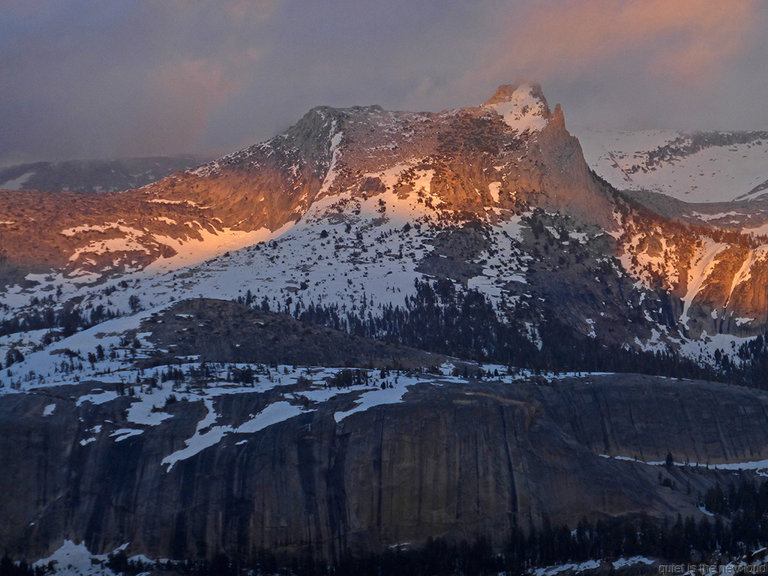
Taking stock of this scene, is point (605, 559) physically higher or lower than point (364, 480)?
lower

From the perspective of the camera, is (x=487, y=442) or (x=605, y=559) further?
(x=487, y=442)

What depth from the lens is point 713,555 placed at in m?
186

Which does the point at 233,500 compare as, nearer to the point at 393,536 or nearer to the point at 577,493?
the point at 393,536

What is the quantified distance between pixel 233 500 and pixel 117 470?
548 inches

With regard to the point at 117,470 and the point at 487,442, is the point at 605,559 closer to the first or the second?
the point at 487,442

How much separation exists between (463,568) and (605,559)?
49.9ft

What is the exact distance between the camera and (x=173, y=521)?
18800 cm

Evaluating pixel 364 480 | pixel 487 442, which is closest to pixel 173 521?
pixel 364 480

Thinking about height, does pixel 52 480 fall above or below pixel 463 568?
above

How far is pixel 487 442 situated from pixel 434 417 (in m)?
6.66

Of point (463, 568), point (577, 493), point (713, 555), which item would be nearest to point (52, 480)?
point (463, 568)

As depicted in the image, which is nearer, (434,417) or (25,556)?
(25,556)

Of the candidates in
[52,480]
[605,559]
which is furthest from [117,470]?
[605,559]

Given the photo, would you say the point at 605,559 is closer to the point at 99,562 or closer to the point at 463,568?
the point at 463,568
